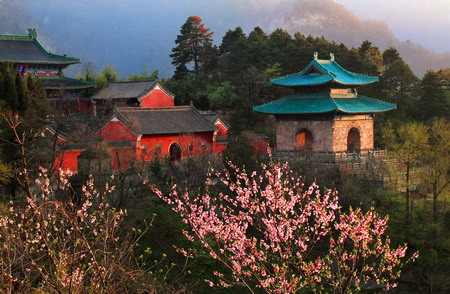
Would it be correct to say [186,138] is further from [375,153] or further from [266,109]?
[375,153]

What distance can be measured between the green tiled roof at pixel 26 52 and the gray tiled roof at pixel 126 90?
2.90 meters

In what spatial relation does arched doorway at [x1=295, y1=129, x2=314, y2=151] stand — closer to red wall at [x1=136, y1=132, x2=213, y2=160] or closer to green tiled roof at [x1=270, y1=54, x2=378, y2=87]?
green tiled roof at [x1=270, y1=54, x2=378, y2=87]

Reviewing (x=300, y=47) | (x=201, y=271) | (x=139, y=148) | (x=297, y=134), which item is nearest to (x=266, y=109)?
(x=297, y=134)

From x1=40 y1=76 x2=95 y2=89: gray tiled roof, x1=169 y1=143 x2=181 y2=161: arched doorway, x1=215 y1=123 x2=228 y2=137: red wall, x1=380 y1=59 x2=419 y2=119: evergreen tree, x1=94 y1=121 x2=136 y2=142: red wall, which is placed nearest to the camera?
x1=94 y1=121 x2=136 y2=142: red wall

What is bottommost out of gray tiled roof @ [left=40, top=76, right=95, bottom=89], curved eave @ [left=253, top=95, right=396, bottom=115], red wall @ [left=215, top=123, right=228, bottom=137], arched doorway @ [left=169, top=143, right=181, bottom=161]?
arched doorway @ [left=169, top=143, right=181, bottom=161]

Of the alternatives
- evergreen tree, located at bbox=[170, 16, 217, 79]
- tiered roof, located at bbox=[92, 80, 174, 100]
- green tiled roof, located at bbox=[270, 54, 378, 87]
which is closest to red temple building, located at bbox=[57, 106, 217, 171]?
green tiled roof, located at bbox=[270, 54, 378, 87]

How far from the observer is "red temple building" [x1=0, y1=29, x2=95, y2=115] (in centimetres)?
3594

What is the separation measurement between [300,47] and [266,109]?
15554mm

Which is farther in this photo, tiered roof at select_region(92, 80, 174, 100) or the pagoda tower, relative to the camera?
tiered roof at select_region(92, 80, 174, 100)

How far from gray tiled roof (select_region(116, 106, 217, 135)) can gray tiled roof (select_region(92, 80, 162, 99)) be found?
21.5 ft

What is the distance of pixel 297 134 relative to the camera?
86.5ft

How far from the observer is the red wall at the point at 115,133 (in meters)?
27.0

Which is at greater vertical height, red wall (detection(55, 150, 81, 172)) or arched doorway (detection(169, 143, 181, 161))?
red wall (detection(55, 150, 81, 172))

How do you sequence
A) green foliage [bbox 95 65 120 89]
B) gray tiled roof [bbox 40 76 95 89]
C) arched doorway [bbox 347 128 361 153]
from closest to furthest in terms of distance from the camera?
1. arched doorway [bbox 347 128 361 153]
2. gray tiled roof [bbox 40 76 95 89]
3. green foliage [bbox 95 65 120 89]
